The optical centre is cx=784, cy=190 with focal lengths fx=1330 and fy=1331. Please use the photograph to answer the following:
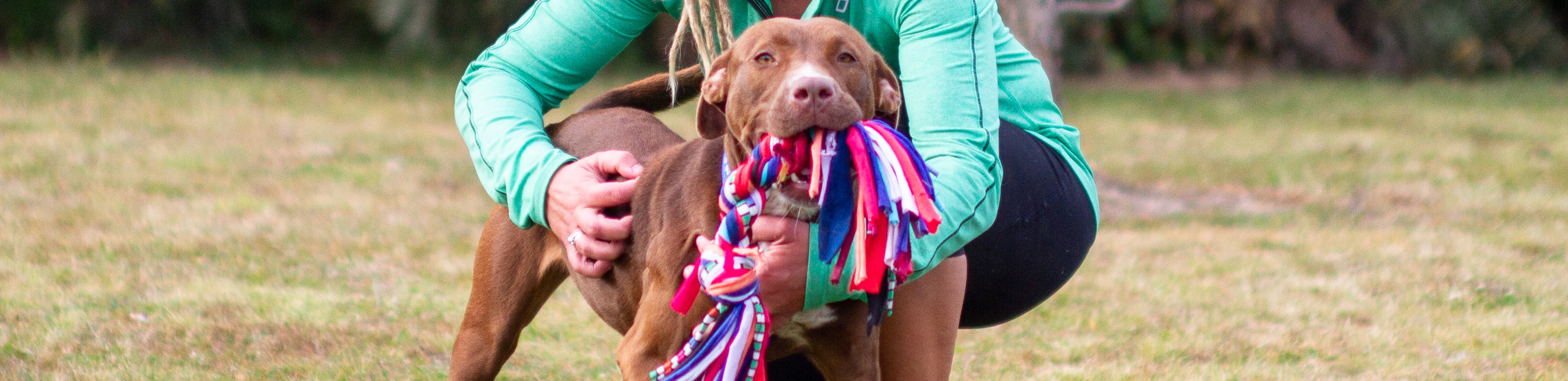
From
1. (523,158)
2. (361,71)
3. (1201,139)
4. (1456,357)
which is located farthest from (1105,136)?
(523,158)

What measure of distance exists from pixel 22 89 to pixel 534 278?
6.74 metres

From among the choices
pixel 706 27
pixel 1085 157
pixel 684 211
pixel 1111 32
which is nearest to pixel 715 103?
pixel 684 211

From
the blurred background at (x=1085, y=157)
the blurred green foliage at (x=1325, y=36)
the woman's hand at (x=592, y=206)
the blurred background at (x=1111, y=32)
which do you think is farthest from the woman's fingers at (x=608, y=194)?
the blurred green foliage at (x=1325, y=36)

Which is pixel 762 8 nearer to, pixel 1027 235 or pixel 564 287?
Result: pixel 1027 235

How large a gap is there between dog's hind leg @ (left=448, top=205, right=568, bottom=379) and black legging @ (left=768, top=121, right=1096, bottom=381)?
0.75 metres

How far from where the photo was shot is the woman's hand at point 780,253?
190 cm

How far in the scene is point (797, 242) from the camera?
6.34 ft

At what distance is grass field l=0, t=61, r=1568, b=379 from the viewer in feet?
11.1

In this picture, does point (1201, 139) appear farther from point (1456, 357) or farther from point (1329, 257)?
point (1456, 357)

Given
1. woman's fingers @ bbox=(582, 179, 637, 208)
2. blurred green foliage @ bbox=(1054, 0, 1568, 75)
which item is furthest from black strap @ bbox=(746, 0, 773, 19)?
blurred green foliage @ bbox=(1054, 0, 1568, 75)

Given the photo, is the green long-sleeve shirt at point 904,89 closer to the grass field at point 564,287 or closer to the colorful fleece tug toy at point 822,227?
the colorful fleece tug toy at point 822,227

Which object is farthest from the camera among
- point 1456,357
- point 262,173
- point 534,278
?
point 262,173

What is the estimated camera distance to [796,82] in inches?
69.5

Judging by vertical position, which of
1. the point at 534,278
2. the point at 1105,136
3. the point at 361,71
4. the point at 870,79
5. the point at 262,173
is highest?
the point at 870,79
